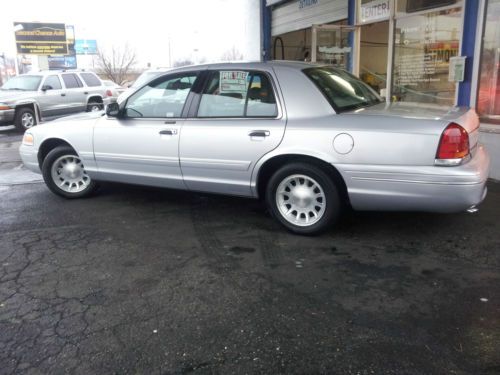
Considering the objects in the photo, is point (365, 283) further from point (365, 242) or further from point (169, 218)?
point (169, 218)

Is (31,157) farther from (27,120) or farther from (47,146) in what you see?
(27,120)

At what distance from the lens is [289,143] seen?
4.36m

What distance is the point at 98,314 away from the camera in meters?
3.21

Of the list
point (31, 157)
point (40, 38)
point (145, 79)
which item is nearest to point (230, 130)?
point (31, 157)

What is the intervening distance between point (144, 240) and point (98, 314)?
4.67 feet

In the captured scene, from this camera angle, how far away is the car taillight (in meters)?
3.81

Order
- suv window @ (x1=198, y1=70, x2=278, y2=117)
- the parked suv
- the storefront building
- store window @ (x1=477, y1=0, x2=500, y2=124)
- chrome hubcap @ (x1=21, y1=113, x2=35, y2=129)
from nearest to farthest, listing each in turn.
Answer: suv window @ (x1=198, y1=70, x2=278, y2=117), store window @ (x1=477, y1=0, x2=500, y2=124), the storefront building, the parked suv, chrome hubcap @ (x1=21, y1=113, x2=35, y2=129)

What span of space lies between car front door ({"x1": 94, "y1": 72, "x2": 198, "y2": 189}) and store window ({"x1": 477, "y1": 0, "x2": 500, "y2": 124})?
4258 millimetres

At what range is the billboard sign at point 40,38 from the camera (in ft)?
105

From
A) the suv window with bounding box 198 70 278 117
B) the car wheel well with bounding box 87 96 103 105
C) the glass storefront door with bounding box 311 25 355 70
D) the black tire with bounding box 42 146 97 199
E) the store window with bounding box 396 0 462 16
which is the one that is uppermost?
the store window with bounding box 396 0 462 16

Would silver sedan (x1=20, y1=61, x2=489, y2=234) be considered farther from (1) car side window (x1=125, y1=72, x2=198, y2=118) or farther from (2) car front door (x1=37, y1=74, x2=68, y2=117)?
(2) car front door (x1=37, y1=74, x2=68, y2=117)

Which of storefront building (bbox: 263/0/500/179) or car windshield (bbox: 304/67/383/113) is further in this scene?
storefront building (bbox: 263/0/500/179)

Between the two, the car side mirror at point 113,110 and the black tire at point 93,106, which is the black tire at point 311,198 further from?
the black tire at point 93,106

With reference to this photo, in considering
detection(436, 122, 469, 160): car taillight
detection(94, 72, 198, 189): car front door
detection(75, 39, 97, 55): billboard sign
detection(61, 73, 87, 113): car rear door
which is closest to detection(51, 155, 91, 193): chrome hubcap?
detection(94, 72, 198, 189): car front door
